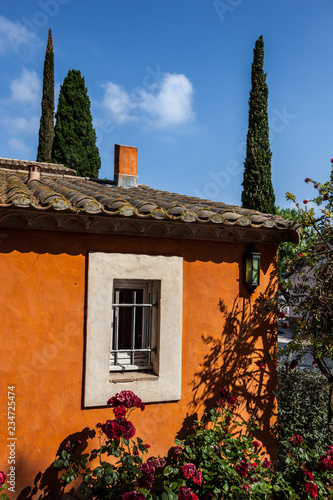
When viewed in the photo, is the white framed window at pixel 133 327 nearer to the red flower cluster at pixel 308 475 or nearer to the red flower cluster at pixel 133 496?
→ the red flower cluster at pixel 133 496

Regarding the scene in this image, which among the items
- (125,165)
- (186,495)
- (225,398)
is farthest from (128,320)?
(125,165)

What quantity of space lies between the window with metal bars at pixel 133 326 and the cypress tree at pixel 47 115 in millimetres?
20379

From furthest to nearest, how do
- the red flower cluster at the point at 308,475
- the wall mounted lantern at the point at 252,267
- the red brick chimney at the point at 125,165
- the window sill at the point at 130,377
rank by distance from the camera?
the red brick chimney at the point at 125,165, the wall mounted lantern at the point at 252,267, the window sill at the point at 130,377, the red flower cluster at the point at 308,475

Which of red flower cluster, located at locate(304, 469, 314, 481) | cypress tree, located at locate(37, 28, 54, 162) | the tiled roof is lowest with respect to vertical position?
red flower cluster, located at locate(304, 469, 314, 481)

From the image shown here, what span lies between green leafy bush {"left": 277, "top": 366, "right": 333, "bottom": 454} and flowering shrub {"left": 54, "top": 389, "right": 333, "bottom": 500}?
765 mm

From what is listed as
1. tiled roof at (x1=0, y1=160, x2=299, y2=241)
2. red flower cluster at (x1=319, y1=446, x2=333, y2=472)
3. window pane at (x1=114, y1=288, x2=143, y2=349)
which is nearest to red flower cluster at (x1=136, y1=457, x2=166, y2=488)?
window pane at (x1=114, y1=288, x2=143, y2=349)

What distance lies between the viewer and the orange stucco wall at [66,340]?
420cm

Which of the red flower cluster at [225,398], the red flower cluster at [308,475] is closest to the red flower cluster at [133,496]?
the red flower cluster at [225,398]

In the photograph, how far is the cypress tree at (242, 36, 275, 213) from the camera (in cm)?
1727

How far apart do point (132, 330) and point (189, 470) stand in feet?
5.83

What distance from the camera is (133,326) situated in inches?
191

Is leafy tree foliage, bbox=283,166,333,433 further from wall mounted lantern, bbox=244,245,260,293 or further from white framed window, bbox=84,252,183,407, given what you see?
white framed window, bbox=84,252,183,407

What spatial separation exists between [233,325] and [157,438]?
1.91 metres

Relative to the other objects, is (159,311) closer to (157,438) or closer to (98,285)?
(98,285)
